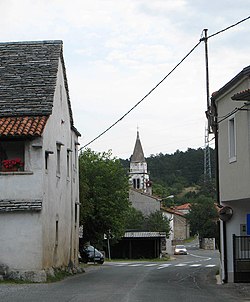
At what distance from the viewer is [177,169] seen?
495ft

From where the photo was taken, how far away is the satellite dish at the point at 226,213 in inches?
910

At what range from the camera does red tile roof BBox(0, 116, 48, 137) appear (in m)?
23.5

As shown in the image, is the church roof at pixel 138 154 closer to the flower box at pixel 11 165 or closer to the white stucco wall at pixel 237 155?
the flower box at pixel 11 165

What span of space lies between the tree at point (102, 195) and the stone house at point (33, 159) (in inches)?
466

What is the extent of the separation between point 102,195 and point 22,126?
20324 mm

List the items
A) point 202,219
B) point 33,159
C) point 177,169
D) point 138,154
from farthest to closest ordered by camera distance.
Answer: point 177,169
point 138,154
point 202,219
point 33,159

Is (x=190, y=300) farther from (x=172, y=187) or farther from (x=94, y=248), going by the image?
(x=172, y=187)

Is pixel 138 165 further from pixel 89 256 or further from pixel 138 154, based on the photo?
pixel 89 256

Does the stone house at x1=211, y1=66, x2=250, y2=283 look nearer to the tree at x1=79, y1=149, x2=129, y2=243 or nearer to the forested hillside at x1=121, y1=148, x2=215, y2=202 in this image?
the tree at x1=79, y1=149, x2=129, y2=243

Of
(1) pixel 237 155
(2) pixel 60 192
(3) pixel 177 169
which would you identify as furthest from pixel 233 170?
(3) pixel 177 169

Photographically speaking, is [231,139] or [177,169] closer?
[231,139]

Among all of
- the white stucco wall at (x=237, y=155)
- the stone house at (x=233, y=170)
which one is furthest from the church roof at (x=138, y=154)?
Result: the white stucco wall at (x=237, y=155)

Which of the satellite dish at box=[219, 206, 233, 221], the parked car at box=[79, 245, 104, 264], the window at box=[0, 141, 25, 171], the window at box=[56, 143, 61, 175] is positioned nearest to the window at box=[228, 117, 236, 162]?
the satellite dish at box=[219, 206, 233, 221]

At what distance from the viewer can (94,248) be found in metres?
46.2
